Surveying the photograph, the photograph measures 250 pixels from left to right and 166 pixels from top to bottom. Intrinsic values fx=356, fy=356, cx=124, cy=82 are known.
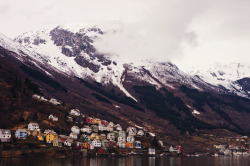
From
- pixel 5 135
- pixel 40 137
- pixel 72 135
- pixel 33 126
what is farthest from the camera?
pixel 72 135

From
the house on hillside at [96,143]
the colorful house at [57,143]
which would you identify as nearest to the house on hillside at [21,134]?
the colorful house at [57,143]

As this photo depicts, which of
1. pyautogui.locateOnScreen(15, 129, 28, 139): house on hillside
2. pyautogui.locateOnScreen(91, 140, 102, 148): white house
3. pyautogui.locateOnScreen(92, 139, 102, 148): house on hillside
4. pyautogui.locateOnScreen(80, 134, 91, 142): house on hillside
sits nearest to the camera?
pyautogui.locateOnScreen(15, 129, 28, 139): house on hillside

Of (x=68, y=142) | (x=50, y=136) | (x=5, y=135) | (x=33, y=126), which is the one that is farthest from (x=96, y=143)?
(x=5, y=135)

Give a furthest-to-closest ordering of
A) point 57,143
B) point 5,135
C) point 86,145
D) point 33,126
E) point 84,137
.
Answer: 1. point 84,137
2. point 86,145
3. point 33,126
4. point 57,143
5. point 5,135

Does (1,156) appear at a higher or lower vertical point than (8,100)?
lower

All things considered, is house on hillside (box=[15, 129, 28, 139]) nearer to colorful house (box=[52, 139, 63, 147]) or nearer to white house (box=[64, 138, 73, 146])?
colorful house (box=[52, 139, 63, 147])

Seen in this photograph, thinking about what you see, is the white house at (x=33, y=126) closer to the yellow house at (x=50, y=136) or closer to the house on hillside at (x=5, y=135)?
the yellow house at (x=50, y=136)

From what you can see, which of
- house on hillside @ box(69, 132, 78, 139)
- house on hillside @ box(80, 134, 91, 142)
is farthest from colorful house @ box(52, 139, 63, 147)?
house on hillside @ box(80, 134, 91, 142)

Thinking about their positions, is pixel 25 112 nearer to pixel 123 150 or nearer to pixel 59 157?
pixel 59 157

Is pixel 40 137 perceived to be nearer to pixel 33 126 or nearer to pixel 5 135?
pixel 33 126

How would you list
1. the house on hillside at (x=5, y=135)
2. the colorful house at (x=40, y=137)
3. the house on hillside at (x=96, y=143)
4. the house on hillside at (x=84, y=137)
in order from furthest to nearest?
the house on hillside at (x=84, y=137)
the house on hillside at (x=96, y=143)
the colorful house at (x=40, y=137)
the house on hillside at (x=5, y=135)

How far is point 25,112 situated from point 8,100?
12888 mm

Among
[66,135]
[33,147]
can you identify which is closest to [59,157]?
[33,147]

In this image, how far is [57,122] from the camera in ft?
643
